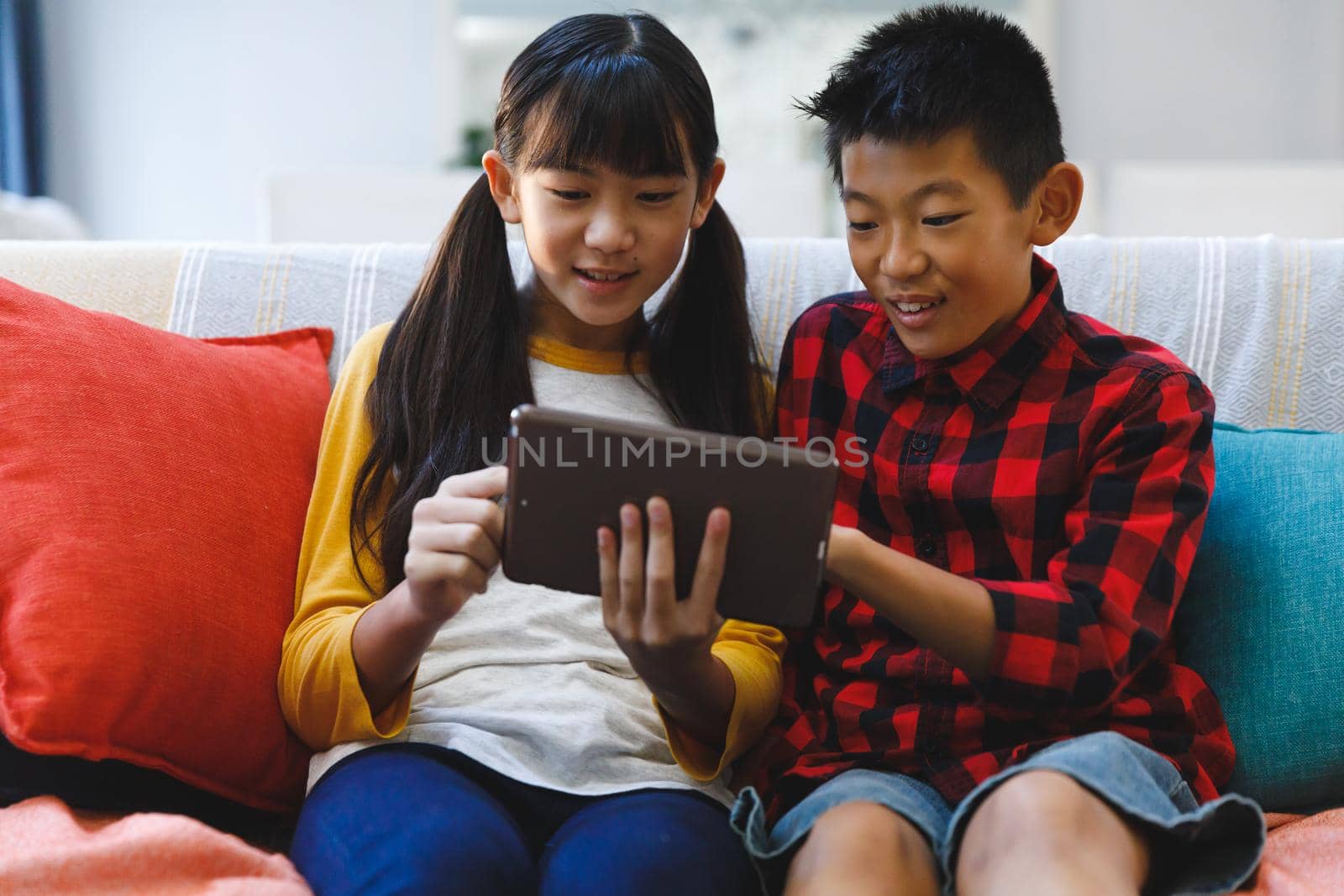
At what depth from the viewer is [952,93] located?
1.02m

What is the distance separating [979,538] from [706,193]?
0.40 metres

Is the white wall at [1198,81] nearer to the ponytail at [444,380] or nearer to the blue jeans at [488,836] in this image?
the ponytail at [444,380]

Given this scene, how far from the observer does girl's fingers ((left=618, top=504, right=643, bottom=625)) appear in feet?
2.73

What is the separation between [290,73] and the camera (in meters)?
4.07

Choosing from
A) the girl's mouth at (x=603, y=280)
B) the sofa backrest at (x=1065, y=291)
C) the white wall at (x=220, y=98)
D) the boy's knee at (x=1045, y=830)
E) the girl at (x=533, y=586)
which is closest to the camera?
the boy's knee at (x=1045, y=830)

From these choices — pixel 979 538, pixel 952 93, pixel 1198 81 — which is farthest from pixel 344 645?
pixel 1198 81

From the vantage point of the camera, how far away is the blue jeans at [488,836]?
85 centimetres

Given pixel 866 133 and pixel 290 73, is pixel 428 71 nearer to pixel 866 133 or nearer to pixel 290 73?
pixel 290 73

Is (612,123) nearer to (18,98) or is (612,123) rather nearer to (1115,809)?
(1115,809)

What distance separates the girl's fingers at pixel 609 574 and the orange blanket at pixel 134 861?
0.28 m

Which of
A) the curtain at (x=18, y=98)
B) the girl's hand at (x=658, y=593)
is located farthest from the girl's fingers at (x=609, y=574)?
the curtain at (x=18, y=98)

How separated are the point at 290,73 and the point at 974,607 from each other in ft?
12.2

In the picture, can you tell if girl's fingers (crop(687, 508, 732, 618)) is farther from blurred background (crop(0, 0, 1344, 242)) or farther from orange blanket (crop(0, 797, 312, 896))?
blurred background (crop(0, 0, 1344, 242))

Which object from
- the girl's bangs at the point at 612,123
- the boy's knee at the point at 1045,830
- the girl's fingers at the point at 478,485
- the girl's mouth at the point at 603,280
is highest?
the girl's bangs at the point at 612,123
